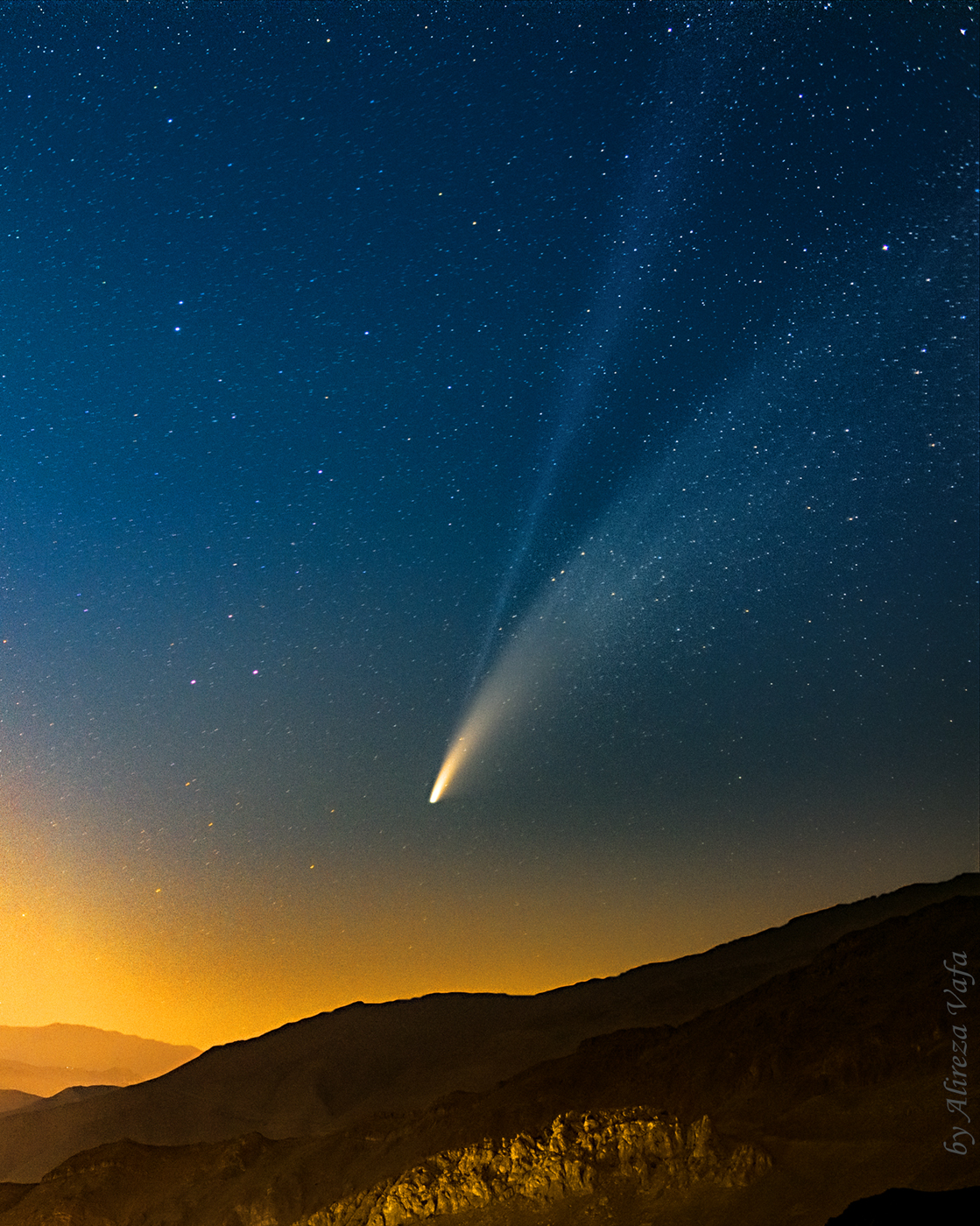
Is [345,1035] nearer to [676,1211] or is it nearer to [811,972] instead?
[811,972]

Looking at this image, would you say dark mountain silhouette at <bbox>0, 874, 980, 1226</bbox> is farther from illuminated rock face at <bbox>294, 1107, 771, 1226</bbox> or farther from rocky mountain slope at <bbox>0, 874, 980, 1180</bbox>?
rocky mountain slope at <bbox>0, 874, 980, 1180</bbox>

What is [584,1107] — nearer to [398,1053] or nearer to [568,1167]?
[568,1167]

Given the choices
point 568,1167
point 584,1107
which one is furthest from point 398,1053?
point 568,1167

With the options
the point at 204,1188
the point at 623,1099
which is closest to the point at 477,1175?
the point at 623,1099

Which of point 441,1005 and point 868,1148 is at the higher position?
point 441,1005

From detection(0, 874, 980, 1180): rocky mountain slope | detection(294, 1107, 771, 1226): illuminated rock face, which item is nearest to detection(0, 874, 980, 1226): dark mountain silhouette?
detection(294, 1107, 771, 1226): illuminated rock face
